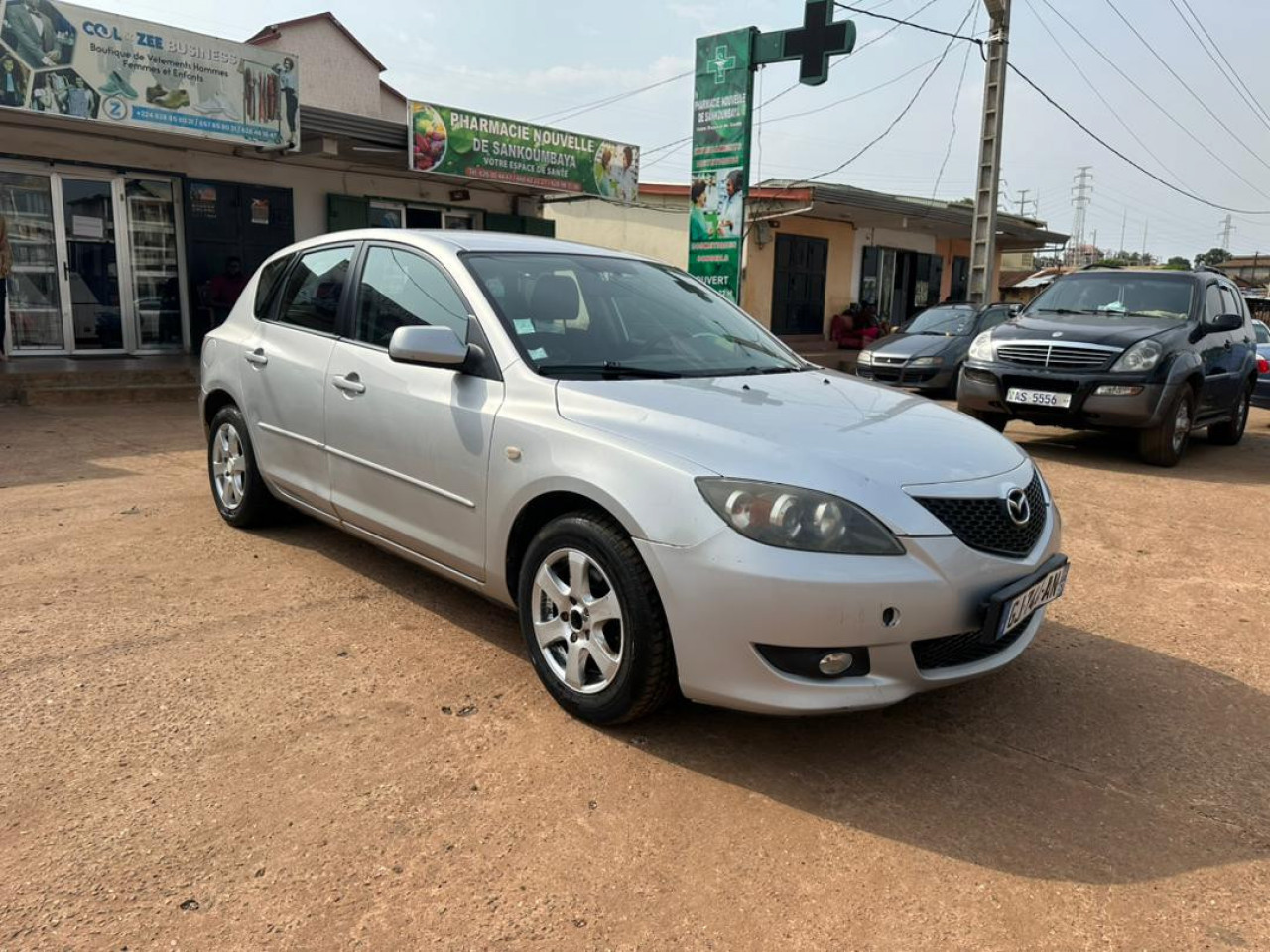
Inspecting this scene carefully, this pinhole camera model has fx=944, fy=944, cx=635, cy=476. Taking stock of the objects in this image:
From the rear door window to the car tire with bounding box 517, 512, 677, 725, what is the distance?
1.85 m

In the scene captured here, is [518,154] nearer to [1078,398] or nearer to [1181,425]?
[1078,398]

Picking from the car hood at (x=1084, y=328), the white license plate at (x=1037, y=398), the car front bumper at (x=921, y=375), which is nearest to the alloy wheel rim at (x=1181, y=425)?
the car hood at (x=1084, y=328)

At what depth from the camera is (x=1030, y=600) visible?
2979 millimetres

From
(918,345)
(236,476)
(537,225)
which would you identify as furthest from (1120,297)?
(537,225)

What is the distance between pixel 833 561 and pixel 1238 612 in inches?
118

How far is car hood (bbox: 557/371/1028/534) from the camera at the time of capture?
108 inches

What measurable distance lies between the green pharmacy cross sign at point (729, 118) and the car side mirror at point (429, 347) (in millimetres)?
8787

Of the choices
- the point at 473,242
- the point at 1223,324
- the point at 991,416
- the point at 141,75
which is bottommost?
the point at 991,416

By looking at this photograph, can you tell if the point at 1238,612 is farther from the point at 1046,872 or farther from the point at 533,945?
the point at 533,945

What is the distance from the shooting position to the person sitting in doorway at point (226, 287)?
12598 mm

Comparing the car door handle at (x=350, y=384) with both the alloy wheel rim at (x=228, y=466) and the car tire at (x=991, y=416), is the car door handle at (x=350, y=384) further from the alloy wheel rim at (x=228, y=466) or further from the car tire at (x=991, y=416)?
the car tire at (x=991, y=416)

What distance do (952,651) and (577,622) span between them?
1.17 meters

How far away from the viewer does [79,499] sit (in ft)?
19.3

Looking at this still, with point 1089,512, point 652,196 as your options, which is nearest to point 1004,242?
point 652,196
